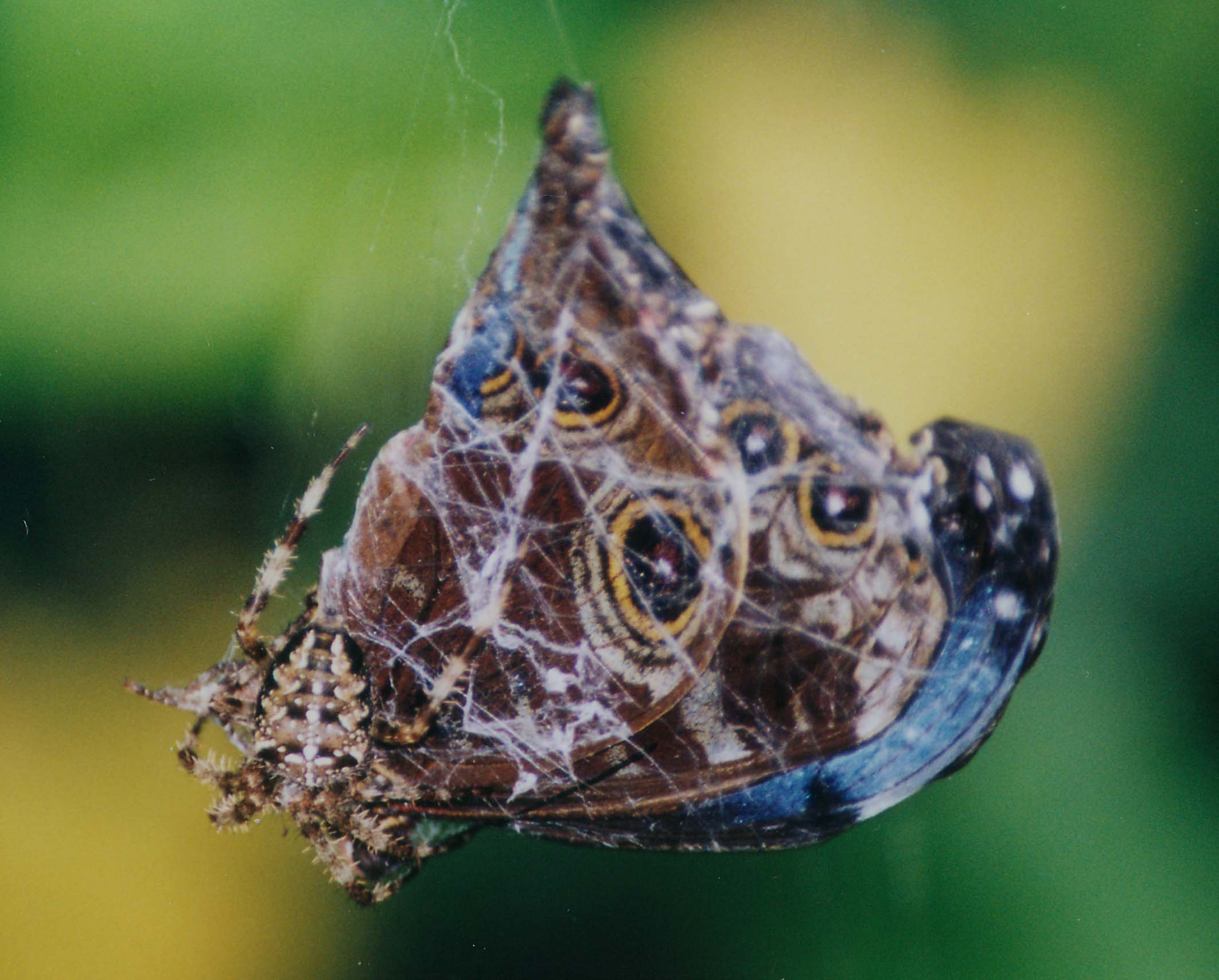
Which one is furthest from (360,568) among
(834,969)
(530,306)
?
(834,969)

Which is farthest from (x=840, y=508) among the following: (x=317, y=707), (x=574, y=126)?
(x=317, y=707)

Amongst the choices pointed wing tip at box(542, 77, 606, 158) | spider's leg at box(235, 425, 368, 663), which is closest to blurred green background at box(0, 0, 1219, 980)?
spider's leg at box(235, 425, 368, 663)

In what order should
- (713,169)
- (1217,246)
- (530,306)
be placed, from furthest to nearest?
(1217,246) < (713,169) < (530,306)

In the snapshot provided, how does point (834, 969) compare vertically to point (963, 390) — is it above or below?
below

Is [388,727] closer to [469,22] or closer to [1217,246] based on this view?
[469,22]

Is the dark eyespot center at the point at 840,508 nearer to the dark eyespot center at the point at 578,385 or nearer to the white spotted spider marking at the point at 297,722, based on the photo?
the dark eyespot center at the point at 578,385

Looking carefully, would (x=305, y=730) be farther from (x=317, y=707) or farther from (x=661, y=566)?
(x=661, y=566)
